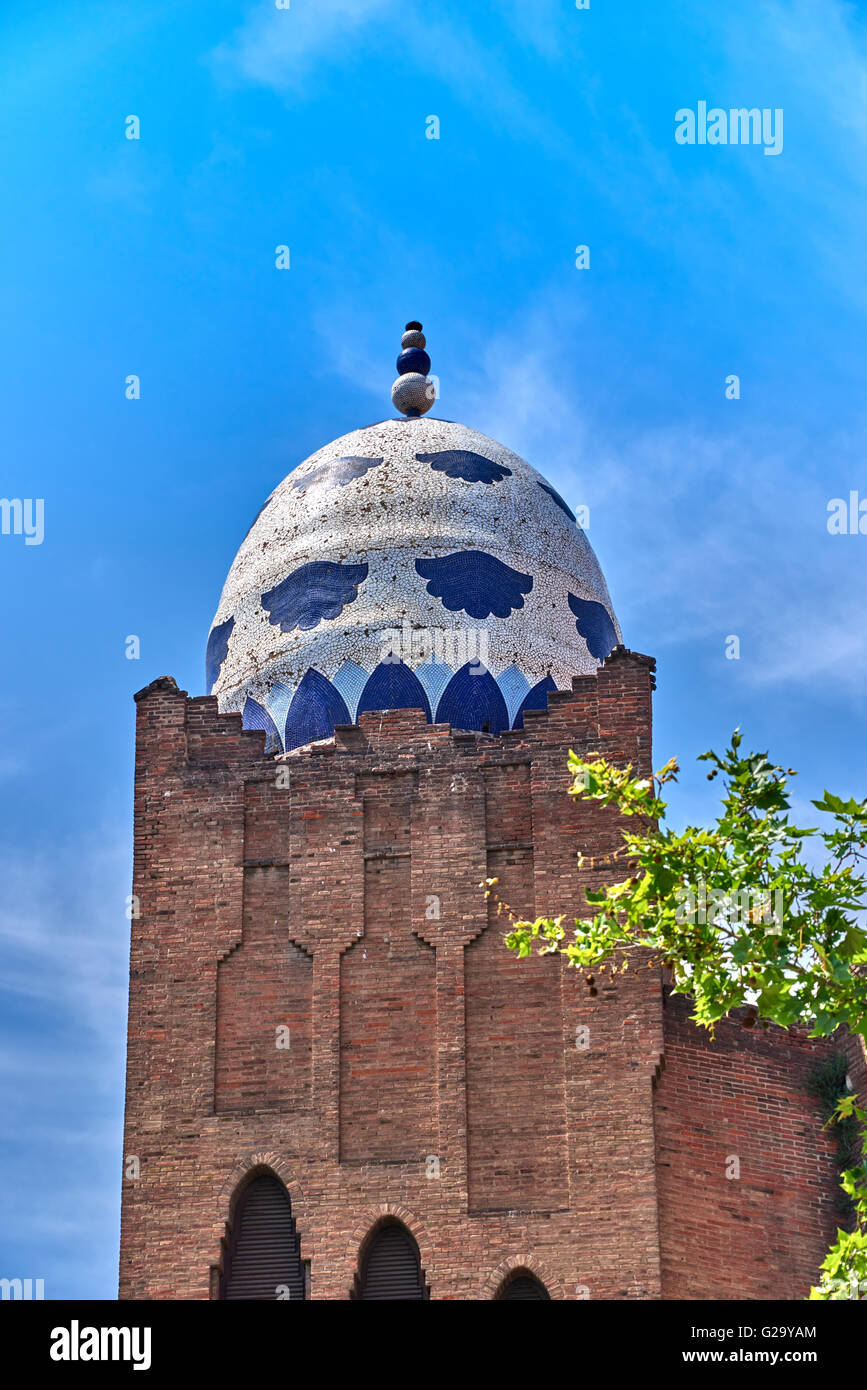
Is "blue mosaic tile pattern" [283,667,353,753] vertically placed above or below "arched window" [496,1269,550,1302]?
above

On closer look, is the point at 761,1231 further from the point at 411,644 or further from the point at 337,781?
the point at 411,644

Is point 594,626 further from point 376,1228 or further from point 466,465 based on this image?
point 376,1228

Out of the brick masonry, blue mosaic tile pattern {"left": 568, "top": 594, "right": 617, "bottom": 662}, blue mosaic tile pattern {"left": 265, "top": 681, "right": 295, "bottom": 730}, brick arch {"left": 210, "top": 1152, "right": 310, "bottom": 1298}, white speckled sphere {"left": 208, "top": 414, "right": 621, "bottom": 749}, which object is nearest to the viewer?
the brick masonry

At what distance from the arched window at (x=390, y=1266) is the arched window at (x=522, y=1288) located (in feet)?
2.53

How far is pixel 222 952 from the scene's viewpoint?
63.0 ft

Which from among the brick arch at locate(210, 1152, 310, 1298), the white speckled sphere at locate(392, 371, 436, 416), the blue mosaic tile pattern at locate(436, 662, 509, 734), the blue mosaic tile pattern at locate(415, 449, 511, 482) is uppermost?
the white speckled sphere at locate(392, 371, 436, 416)

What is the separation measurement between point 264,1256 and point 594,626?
8513 mm

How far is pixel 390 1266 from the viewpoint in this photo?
704 inches

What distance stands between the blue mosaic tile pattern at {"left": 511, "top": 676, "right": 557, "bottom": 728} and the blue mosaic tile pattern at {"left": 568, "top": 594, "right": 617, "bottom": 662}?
1125mm

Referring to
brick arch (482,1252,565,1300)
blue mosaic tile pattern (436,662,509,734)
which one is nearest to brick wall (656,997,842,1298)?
brick arch (482,1252,565,1300)

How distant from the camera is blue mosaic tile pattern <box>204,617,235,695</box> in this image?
23109mm

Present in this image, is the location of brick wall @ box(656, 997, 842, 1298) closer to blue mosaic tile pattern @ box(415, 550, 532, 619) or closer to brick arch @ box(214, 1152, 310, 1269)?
brick arch @ box(214, 1152, 310, 1269)
